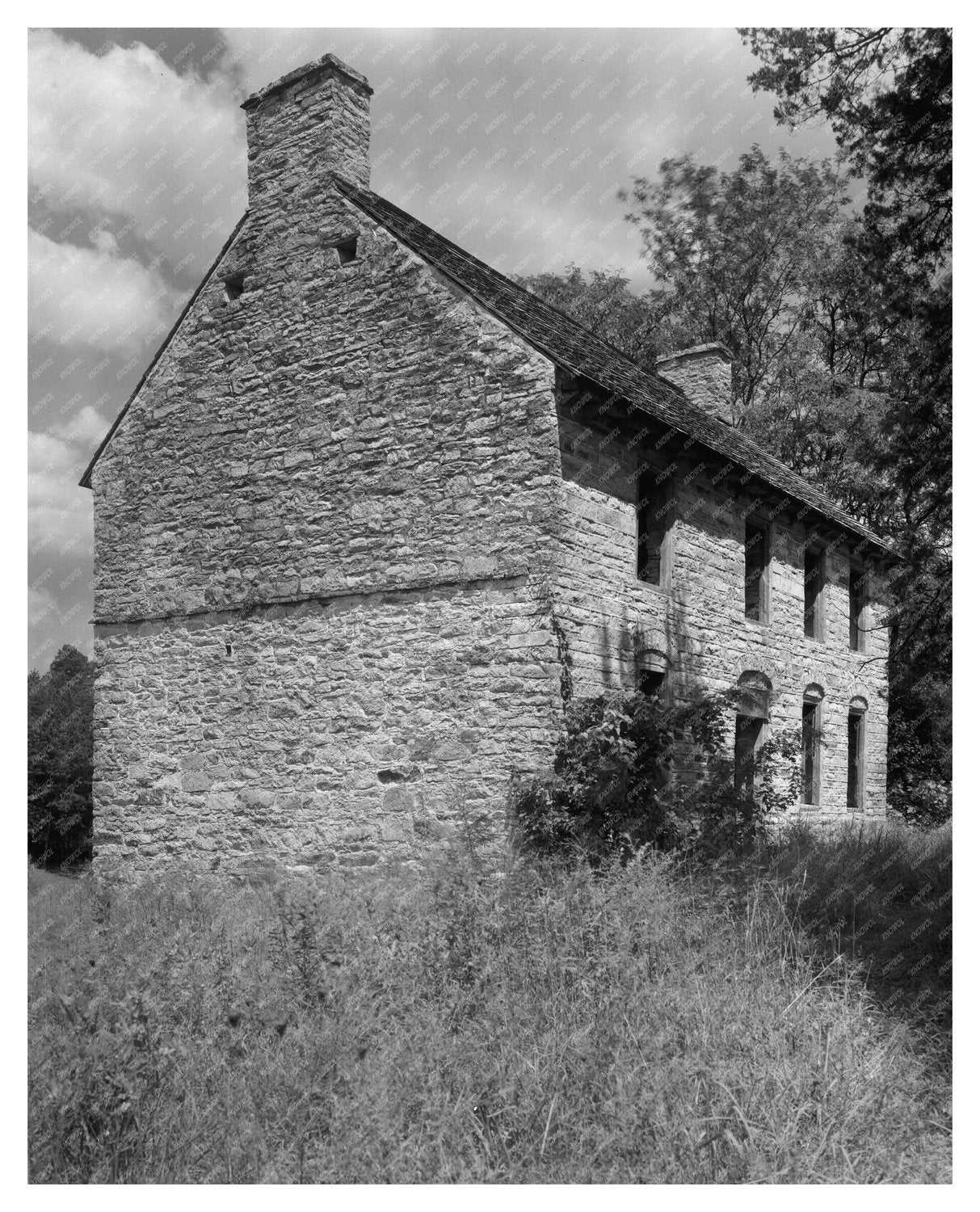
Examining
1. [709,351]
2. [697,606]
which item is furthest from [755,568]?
[709,351]

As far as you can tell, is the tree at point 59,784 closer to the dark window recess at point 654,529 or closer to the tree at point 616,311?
the tree at point 616,311

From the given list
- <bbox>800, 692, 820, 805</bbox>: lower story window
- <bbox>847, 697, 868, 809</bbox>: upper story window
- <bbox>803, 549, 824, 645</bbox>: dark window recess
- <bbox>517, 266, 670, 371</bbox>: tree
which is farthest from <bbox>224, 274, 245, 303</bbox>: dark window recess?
<bbox>517, 266, 670, 371</bbox>: tree

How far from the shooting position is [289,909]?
10.3 meters

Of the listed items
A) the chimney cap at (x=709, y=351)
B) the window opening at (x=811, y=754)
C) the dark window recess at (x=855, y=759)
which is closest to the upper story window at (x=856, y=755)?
the dark window recess at (x=855, y=759)

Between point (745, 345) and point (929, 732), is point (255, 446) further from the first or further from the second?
point (745, 345)

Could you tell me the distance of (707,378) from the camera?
21688mm

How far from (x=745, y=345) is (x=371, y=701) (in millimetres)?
19666

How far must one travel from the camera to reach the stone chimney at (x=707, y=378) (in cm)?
2152

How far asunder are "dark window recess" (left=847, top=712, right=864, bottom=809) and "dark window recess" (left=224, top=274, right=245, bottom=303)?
523 inches

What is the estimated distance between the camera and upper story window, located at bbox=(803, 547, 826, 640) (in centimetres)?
1914

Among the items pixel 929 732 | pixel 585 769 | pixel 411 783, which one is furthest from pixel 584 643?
pixel 929 732

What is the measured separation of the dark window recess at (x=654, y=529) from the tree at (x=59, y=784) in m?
20.7

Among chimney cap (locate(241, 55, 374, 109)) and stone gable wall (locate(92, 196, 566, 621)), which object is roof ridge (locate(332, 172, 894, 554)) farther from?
chimney cap (locate(241, 55, 374, 109))

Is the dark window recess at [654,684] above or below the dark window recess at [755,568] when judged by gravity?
below
